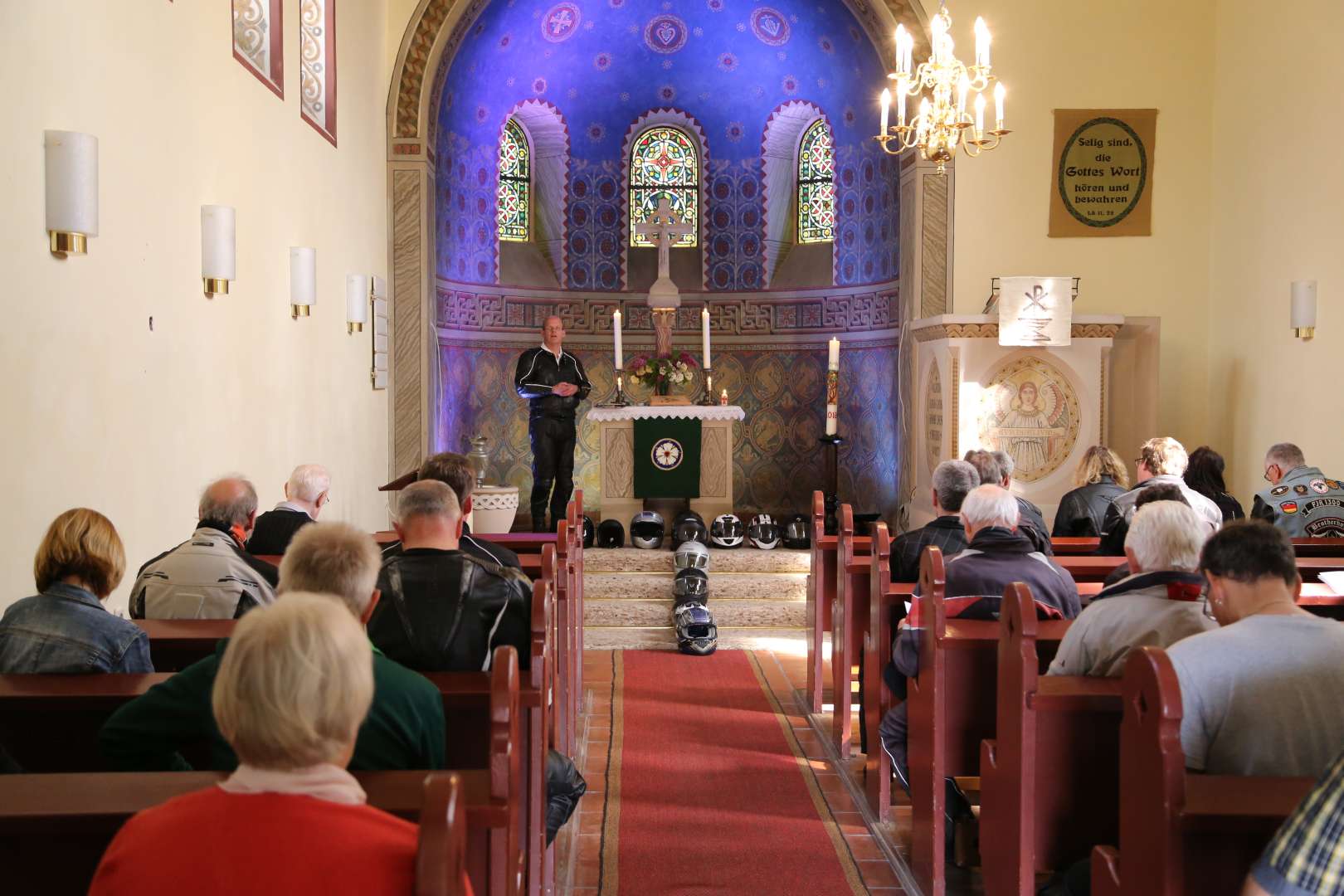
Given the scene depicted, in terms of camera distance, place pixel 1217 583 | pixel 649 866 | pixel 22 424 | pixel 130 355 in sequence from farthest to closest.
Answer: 1. pixel 130 355
2. pixel 649 866
3. pixel 22 424
4. pixel 1217 583

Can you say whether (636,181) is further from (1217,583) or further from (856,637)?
(1217,583)

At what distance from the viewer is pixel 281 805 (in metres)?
1.59

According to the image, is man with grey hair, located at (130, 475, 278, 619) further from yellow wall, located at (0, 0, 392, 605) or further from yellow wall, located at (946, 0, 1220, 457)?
yellow wall, located at (946, 0, 1220, 457)

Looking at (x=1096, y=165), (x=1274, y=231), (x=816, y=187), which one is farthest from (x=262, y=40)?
(x=816, y=187)

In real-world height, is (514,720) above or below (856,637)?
above

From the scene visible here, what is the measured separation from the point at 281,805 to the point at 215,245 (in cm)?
484

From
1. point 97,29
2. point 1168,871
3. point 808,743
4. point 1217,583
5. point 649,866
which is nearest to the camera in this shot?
point 1168,871

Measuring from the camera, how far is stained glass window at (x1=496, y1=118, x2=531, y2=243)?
13328 millimetres

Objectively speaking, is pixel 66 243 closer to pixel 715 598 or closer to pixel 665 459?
pixel 715 598

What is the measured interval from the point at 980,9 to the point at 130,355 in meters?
7.98

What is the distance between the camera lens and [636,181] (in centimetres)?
1378

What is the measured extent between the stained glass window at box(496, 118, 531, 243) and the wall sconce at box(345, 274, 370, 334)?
4219 millimetres

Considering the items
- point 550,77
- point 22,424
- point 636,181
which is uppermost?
point 550,77

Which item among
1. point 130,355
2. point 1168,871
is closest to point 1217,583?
point 1168,871
